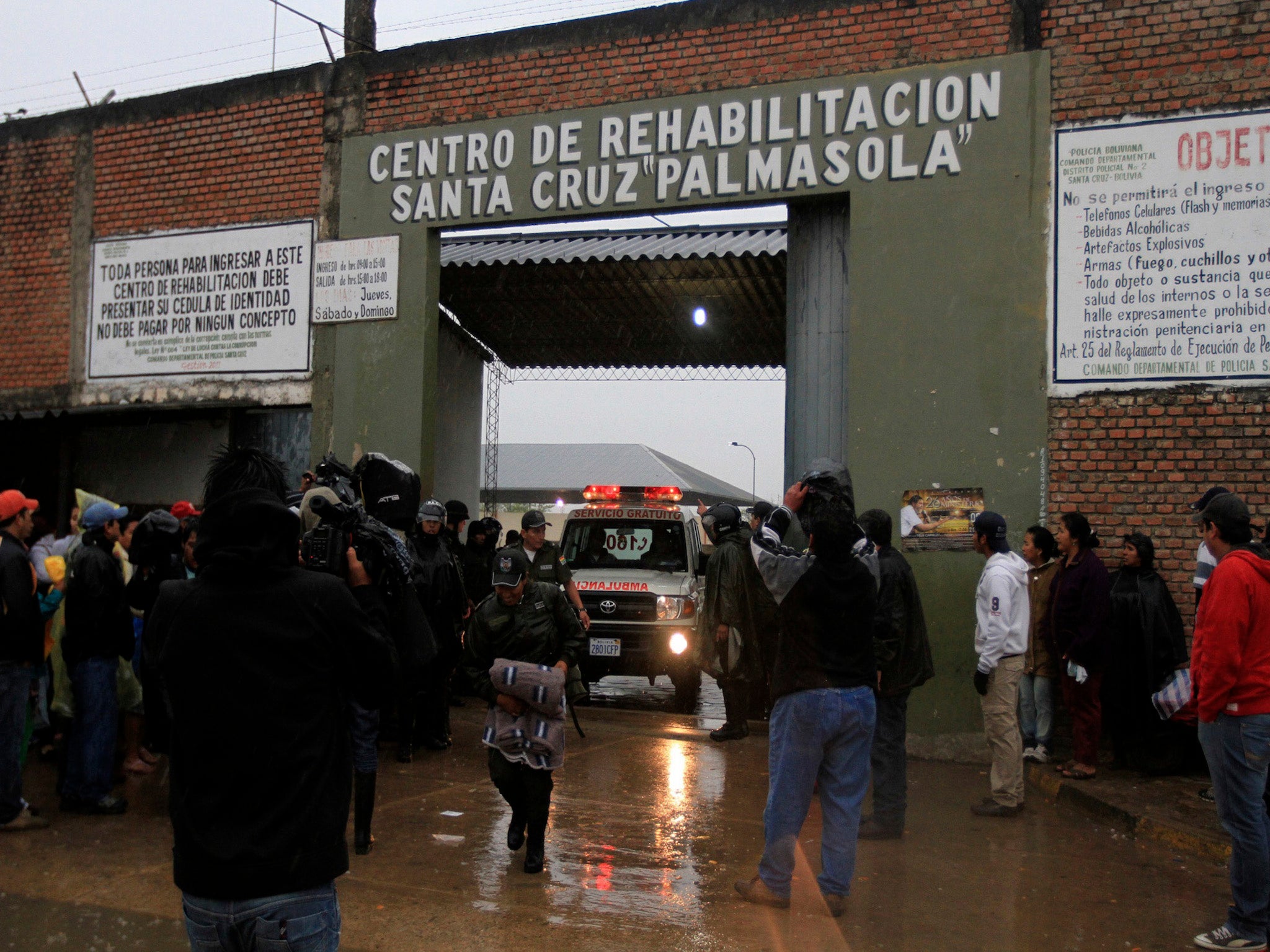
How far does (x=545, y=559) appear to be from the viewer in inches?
392

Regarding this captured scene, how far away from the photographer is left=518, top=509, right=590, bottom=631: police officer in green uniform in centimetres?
939

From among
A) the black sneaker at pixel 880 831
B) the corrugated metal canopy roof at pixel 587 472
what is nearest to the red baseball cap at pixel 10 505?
the black sneaker at pixel 880 831

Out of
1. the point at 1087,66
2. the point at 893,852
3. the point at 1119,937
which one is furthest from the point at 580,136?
the point at 1119,937

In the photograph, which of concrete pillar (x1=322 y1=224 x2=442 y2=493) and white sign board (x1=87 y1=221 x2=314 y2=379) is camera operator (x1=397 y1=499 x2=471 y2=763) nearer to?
concrete pillar (x1=322 y1=224 x2=442 y2=493)

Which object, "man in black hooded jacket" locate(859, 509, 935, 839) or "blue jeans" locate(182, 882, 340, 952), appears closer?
"blue jeans" locate(182, 882, 340, 952)

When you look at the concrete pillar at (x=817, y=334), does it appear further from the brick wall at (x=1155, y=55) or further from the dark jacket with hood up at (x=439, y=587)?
the dark jacket with hood up at (x=439, y=587)

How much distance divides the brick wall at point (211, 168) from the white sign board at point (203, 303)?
9.1 inches

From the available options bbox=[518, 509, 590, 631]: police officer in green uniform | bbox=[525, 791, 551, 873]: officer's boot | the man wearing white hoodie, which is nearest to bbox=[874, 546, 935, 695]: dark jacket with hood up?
the man wearing white hoodie

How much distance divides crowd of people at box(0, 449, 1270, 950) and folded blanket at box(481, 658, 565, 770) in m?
0.01

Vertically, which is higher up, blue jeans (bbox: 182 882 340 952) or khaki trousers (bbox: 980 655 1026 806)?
blue jeans (bbox: 182 882 340 952)

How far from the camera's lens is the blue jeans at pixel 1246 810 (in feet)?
15.0

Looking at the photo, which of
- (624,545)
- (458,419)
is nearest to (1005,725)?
(624,545)

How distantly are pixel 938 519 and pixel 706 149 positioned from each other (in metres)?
4.11

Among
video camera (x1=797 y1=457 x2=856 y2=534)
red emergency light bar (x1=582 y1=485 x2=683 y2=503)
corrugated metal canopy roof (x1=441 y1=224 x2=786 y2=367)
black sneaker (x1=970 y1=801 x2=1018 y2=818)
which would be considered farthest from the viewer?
corrugated metal canopy roof (x1=441 y1=224 x2=786 y2=367)
